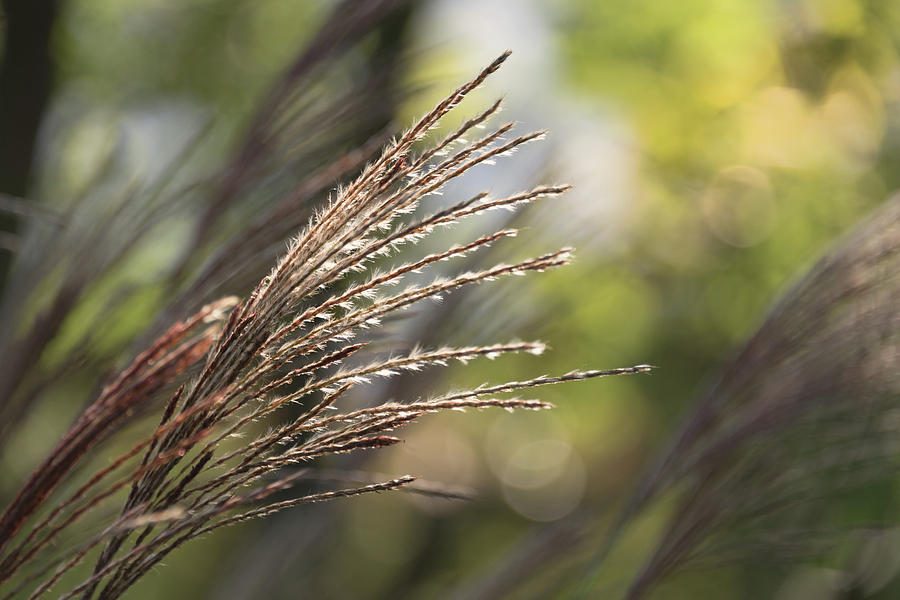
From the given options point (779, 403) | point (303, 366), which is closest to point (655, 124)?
point (779, 403)

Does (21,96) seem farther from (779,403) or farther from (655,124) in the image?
(655,124)

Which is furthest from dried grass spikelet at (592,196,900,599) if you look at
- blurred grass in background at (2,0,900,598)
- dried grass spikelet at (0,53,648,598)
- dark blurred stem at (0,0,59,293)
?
blurred grass in background at (2,0,900,598)

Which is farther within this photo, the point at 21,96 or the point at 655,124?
the point at 655,124

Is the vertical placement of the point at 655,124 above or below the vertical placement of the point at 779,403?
above

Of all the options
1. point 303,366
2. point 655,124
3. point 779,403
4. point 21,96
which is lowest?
point 303,366

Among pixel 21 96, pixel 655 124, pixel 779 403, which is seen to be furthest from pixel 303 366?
pixel 655 124

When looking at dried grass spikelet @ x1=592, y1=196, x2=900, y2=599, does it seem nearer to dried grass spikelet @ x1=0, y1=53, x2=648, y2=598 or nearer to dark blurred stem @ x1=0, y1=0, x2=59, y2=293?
dried grass spikelet @ x1=0, y1=53, x2=648, y2=598

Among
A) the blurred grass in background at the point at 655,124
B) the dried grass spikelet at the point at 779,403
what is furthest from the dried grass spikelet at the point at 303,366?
the blurred grass in background at the point at 655,124

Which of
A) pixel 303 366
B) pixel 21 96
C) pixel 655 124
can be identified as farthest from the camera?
pixel 655 124

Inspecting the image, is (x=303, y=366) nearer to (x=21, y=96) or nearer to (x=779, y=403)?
(x=779, y=403)

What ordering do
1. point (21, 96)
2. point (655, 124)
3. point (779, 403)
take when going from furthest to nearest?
1. point (655, 124)
2. point (21, 96)
3. point (779, 403)
